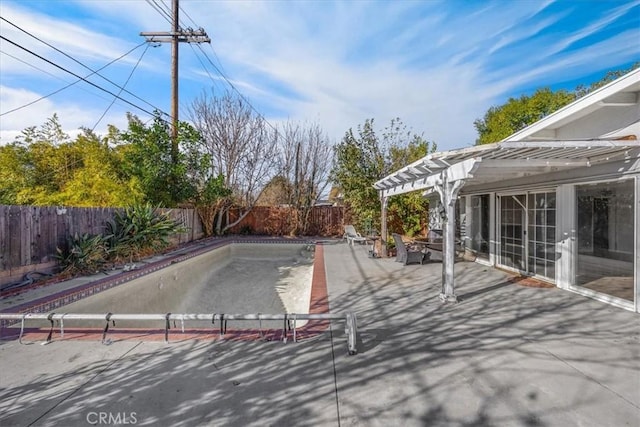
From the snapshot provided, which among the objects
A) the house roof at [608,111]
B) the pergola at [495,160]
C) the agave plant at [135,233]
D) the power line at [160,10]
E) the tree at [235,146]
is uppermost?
the power line at [160,10]

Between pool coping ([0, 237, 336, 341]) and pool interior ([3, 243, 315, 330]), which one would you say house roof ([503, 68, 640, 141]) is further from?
pool interior ([3, 243, 315, 330])

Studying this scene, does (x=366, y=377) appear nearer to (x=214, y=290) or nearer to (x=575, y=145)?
(x=575, y=145)

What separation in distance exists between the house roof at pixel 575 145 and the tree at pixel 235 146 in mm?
13144

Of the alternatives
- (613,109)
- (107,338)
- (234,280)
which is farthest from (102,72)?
(613,109)

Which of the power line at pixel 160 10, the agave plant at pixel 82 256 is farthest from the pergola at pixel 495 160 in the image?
the power line at pixel 160 10

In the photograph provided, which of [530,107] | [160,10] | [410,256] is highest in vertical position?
[160,10]

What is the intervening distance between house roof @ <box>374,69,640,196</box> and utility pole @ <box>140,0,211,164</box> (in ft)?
37.7

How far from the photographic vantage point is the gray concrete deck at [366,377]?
272 cm

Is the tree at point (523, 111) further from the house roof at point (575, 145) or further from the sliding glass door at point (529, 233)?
the house roof at point (575, 145)

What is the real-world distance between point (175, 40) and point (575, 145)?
1503cm

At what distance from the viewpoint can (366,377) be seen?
3307mm

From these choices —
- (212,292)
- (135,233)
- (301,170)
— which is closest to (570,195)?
(212,292)

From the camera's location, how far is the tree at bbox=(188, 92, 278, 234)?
17.7 meters

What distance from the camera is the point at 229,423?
8.59 ft
